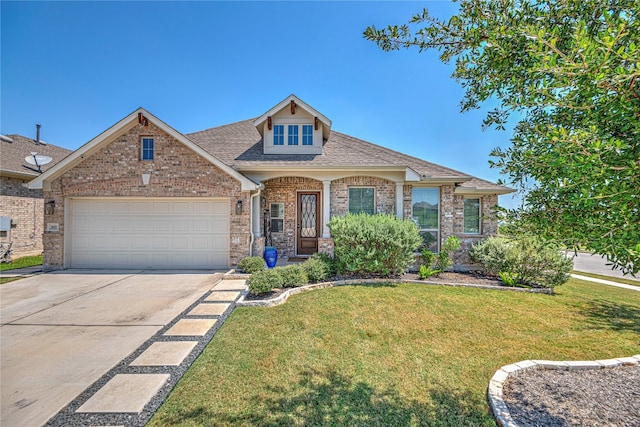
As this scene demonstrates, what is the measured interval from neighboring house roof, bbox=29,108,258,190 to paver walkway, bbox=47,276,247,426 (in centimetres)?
507

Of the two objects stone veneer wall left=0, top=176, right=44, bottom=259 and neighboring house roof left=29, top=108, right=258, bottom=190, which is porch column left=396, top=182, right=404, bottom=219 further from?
stone veneer wall left=0, top=176, right=44, bottom=259

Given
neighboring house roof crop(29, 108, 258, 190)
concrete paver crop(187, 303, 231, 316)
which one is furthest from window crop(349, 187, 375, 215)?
concrete paver crop(187, 303, 231, 316)

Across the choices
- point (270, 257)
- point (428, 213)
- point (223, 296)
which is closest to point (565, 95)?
point (223, 296)

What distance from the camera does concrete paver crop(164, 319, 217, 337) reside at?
4.41 m

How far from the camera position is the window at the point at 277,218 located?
11.1m

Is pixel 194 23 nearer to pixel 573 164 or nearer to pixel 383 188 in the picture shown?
pixel 383 188

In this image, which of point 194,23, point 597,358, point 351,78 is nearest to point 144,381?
point 597,358

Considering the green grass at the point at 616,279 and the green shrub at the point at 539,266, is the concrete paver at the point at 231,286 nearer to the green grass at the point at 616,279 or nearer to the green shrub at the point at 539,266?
the green shrub at the point at 539,266

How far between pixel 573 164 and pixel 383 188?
337 inches

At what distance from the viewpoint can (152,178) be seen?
29.3ft

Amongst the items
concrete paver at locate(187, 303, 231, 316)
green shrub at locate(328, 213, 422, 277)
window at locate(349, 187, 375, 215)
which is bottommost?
concrete paver at locate(187, 303, 231, 316)

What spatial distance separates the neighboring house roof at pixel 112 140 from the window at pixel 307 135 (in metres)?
3.27

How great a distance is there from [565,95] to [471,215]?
10.2 m

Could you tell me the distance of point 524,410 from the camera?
2.88m
